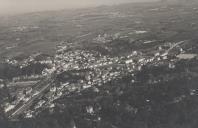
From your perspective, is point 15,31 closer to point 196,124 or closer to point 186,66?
point 186,66

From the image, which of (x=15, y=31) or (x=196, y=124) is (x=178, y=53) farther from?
(x=15, y=31)

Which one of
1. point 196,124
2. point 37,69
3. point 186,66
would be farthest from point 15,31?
point 196,124

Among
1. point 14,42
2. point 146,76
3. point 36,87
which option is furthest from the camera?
point 14,42

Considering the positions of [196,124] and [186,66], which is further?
[186,66]

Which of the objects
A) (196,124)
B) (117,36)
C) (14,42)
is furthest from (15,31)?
(196,124)

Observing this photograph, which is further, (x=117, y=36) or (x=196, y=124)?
(x=117, y=36)

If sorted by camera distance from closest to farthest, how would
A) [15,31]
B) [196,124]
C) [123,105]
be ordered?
[196,124]
[123,105]
[15,31]
